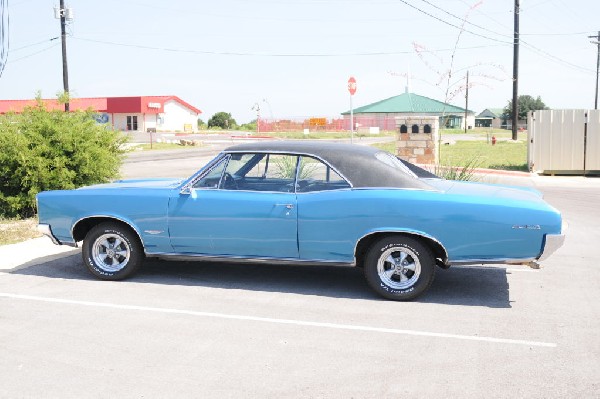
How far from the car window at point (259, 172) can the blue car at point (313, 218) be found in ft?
0.04

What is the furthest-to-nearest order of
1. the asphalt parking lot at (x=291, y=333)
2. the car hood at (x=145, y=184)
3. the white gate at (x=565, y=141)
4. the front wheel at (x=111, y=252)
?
1. the white gate at (x=565, y=141)
2. the car hood at (x=145, y=184)
3. the front wheel at (x=111, y=252)
4. the asphalt parking lot at (x=291, y=333)

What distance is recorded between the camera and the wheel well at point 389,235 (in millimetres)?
6723

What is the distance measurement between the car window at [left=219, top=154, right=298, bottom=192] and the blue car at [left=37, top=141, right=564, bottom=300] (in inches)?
0.4

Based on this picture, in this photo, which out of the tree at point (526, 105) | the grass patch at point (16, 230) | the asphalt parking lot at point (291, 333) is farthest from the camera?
the tree at point (526, 105)

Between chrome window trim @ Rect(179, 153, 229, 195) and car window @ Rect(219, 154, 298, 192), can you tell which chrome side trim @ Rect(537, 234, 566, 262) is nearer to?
car window @ Rect(219, 154, 298, 192)

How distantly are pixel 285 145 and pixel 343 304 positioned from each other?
69.7 inches

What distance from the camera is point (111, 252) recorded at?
7.65 meters

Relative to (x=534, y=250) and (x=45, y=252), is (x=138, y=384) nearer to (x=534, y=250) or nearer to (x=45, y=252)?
(x=534, y=250)

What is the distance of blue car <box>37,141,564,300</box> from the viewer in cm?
656

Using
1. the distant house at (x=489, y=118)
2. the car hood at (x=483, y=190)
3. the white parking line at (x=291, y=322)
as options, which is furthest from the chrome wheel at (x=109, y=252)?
the distant house at (x=489, y=118)

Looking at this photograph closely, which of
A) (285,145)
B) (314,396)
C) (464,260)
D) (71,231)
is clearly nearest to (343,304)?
(464,260)

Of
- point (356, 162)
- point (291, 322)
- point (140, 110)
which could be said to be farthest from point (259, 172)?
point (140, 110)

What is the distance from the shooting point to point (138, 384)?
4.75 meters

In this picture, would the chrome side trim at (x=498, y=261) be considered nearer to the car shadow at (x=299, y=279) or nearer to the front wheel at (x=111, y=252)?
the car shadow at (x=299, y=279)
